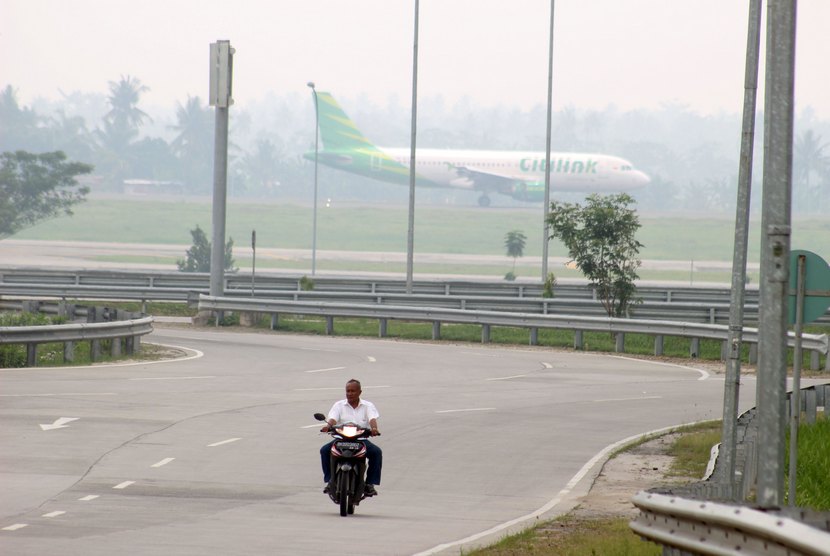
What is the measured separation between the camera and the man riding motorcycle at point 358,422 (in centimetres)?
1358

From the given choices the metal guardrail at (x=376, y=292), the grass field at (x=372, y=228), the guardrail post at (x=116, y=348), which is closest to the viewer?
the guardrail post at (x=116, y=348)

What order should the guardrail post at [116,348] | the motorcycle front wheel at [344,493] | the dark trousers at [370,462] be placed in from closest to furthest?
the motorcycle front wheel at [344,493]
the dark trousers at [370,462]
the guardrail post at [116,348]

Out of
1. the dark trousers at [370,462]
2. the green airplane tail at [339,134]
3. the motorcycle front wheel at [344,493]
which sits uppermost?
the green airplane tail at [339,134]

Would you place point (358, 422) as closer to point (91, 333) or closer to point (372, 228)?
point (91, 333)

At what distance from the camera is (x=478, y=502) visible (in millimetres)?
14383

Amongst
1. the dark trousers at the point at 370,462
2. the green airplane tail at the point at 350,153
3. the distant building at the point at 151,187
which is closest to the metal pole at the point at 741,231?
the dark trousers at the point at 370,462

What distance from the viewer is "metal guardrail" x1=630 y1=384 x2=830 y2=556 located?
656 centimetres

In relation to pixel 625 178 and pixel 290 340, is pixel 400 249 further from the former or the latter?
→ pixel 290 340

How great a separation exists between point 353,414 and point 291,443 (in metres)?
4.61

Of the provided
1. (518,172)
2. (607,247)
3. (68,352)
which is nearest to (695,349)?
(607,247)

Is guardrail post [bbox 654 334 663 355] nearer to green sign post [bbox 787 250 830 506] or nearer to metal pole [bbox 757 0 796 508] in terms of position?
green sign post [bbox 787 250 830 506]

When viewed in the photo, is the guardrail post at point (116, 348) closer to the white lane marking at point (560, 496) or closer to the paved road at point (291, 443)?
the paved road at point (291, 443)

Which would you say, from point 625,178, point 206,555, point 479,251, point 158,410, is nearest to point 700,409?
point 158,410

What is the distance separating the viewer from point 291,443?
18172 mm
